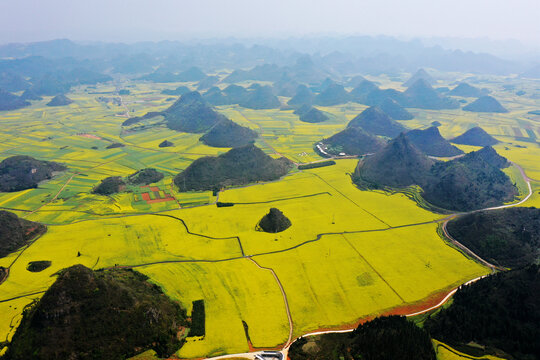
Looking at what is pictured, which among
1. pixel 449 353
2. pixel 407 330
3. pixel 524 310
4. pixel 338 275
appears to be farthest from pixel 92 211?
pixel 524 310

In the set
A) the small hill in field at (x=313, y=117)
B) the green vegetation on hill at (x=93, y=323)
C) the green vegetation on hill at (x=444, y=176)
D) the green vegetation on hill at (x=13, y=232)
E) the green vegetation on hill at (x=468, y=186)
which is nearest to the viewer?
the green vegetation on hill at (x=93, y=323)

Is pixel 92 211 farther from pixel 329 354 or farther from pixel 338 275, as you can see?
pixel 329 354

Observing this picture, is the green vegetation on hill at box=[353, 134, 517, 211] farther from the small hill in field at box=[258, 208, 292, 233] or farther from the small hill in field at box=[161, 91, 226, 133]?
the small hill in field at box=[161, 91, 226, 133]

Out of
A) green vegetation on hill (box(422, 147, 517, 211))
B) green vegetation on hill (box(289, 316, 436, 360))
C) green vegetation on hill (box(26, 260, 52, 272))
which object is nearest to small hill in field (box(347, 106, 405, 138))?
green vegetation on hill (box(422, 147, 517, 211))

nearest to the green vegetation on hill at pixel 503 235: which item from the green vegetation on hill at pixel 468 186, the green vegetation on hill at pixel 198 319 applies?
the green vegetation on hill at pixel 468 186

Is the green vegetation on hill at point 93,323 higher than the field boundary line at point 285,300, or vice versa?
the green vegetation on hill at point 93,323

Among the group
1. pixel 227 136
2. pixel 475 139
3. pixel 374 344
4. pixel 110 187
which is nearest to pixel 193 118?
pixel 227 136

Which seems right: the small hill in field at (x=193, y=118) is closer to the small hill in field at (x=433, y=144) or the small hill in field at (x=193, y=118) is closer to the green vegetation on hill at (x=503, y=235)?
the small hill in field at (x=433, y=144)

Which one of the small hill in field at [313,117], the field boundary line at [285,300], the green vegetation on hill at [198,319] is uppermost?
the small hill in field at [313,117]
